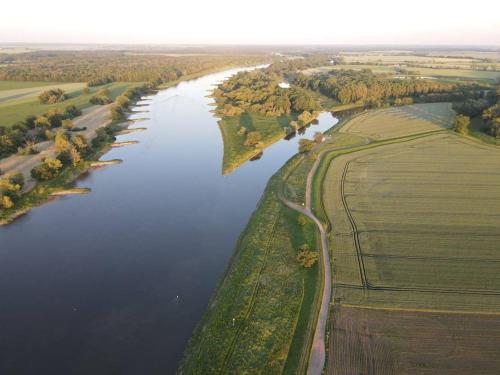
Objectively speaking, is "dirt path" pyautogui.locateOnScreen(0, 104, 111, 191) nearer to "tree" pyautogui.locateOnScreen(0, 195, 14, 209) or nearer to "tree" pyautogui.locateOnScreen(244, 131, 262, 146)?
"tree" pyautogui.locateOnScreen(0, 195, 14, 209)

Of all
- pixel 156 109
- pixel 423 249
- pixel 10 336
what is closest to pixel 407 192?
pixel 423 249

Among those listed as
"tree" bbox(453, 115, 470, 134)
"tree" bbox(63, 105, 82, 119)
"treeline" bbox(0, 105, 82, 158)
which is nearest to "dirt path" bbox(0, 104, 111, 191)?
"tree" bbox(63, 105, 82, 119)

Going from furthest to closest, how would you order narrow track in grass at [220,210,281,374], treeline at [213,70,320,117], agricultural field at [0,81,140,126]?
treeline at [213,70,320,117] → agricultural field at [0,81,140,126] → narrow track in grass at [220,210,281,374]

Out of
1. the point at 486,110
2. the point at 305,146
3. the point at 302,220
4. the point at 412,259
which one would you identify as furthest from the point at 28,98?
the point at 486,110

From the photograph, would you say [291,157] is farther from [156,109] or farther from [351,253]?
[156,109]

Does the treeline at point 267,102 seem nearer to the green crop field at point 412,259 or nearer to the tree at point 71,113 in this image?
the green crop field at point 412,259

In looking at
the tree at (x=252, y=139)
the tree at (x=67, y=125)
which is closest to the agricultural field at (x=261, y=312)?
the tree at (x=252, y=139)

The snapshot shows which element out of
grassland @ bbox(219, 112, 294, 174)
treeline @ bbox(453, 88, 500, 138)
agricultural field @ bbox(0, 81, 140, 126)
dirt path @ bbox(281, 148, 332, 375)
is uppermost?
treeline @ bbox(453, 88, 500, 138)
